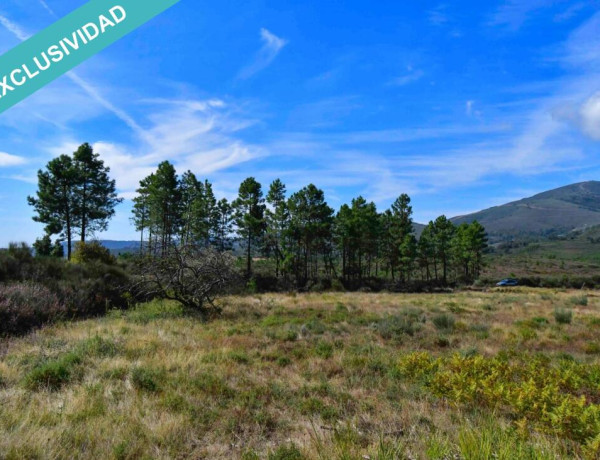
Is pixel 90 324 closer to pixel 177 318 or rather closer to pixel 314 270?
pixel 177 318

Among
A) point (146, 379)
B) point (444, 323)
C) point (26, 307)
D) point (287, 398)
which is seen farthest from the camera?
point (444, 323)

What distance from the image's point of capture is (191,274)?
53.3ft

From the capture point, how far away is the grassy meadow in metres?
3.94

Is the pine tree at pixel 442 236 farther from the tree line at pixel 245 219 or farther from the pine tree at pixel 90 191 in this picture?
the pine tree at pixel 90 191

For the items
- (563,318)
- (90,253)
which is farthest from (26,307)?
(563,318)

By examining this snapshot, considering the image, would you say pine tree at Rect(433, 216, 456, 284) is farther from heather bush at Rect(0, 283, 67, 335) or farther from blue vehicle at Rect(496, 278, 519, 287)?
heather bush at Rect(0, 283, 67, 335)

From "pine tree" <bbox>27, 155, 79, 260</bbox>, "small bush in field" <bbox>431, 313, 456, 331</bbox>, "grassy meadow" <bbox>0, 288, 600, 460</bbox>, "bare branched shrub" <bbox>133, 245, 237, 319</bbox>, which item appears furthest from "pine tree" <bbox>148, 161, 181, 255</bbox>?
"small bush in field" <bbox>431, 313, 456, 331</bbox>

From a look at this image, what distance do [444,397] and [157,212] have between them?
39151mm

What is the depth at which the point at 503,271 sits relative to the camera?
71.6 meters

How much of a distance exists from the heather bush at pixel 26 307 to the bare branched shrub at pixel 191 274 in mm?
3481

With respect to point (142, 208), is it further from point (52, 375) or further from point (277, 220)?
point (52, 375)

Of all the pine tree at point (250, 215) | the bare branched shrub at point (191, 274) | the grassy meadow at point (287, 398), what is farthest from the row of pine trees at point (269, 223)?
the grassy meadow at point (287, 398)

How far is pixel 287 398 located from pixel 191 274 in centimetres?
1154

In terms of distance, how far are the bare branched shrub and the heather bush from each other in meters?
3.48
